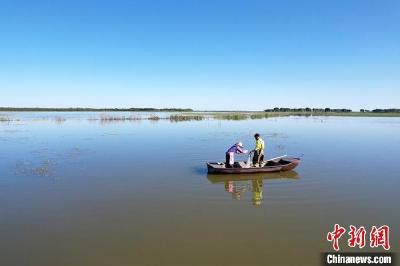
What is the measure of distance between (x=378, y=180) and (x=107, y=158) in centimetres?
1462

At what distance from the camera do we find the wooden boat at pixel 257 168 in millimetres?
15891

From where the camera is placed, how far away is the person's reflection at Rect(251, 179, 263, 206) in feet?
39.6

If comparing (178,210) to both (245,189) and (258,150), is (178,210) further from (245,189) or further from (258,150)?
(258,150)

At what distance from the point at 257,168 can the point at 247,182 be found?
4.37 feet

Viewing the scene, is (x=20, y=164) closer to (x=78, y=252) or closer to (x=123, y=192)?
(x=123, y=192)

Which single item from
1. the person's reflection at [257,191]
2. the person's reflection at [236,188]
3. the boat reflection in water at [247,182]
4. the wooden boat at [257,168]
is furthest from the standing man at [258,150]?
the person's reflection at [236,188]

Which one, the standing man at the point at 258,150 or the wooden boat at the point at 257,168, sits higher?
the standing man at the point at 258,150

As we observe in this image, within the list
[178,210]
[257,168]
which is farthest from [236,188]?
[178,210]

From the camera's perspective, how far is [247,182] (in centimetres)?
1517

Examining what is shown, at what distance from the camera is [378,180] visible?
14.9m

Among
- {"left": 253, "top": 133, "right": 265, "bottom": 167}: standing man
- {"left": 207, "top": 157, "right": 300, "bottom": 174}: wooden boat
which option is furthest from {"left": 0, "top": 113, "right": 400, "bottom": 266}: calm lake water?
{"left": 253, "top": 133, "right": 265, "bottom": 167}: standing man

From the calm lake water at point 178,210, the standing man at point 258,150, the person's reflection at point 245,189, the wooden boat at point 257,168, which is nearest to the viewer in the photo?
the calm lake water at point 178,210

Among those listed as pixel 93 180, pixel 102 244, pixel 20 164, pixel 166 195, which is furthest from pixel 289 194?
pixel 20 164

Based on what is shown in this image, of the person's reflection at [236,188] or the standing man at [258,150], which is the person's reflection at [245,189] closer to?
the person's reflection at [236,188]
